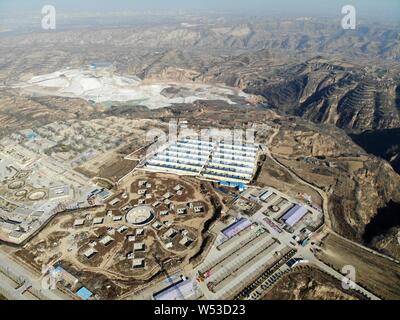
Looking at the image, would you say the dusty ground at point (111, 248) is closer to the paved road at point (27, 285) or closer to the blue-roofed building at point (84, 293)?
the blue-roofed building at point (84, 293)

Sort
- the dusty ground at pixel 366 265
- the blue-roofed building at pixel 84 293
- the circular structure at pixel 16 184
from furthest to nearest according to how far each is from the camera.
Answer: the circular structure at pixel 16 184, the dusty ground at pixel 366 265, the blue-roofed building at pixel 84 293

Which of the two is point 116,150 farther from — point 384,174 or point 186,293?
point 384,174

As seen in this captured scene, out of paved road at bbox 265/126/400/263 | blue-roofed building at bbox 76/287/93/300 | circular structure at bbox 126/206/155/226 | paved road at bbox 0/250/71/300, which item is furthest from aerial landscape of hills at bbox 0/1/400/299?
circular structure at bbox 126/206/155/226

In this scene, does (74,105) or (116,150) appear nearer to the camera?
(116,150)

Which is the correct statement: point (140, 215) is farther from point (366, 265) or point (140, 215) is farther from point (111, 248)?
point (366, 265)

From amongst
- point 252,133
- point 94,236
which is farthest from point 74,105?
point 94,236

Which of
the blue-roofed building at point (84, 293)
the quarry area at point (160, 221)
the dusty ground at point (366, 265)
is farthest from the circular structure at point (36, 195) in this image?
the dusty ground at point (366, 265)

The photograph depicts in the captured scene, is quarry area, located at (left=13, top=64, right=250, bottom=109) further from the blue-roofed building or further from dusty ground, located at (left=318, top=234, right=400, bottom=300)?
dusty ground, located at (left=318, top=234, right=400, bottom=300)
